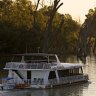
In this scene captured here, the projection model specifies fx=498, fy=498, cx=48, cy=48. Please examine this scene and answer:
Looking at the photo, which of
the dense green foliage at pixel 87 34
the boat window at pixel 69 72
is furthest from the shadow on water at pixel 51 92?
the dense green foliage at pixel 87 34

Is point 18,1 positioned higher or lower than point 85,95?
higher

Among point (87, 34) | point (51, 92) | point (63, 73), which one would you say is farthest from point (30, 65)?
point (87, 34)

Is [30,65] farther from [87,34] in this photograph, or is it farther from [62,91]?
[87,34]

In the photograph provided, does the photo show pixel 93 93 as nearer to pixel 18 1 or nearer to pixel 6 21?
pixel 6 21

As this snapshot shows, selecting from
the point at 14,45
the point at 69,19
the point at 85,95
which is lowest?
the point at 85,95

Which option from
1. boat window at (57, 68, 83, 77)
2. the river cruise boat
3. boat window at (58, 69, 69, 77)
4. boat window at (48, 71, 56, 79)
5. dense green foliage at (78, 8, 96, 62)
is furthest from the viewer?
dense green foliage at (78, 8, 96, 62)

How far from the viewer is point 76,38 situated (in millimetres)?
150875

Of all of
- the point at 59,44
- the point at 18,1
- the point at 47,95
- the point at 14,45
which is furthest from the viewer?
the point at 59,44

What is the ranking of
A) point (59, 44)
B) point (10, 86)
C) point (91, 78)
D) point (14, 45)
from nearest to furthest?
1. point (10, 86)
2. point (91, 78)
3. point (14, 45)
4. point (59, 44)

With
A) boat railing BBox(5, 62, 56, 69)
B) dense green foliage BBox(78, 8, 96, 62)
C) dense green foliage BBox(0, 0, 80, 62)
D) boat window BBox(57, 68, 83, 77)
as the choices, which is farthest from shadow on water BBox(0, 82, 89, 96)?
dense green foliage BBox(78, 8, 96, 62)

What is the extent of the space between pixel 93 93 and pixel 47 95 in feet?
14.8

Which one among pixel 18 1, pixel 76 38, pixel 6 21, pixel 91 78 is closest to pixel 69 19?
pixel 76 38

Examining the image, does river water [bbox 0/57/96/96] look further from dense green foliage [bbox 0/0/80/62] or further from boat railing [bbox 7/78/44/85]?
dense green foliage [bbox 0/0/80/62]

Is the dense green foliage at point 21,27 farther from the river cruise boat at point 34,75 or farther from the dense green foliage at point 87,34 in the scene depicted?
the river cruise boat at point 34,75
